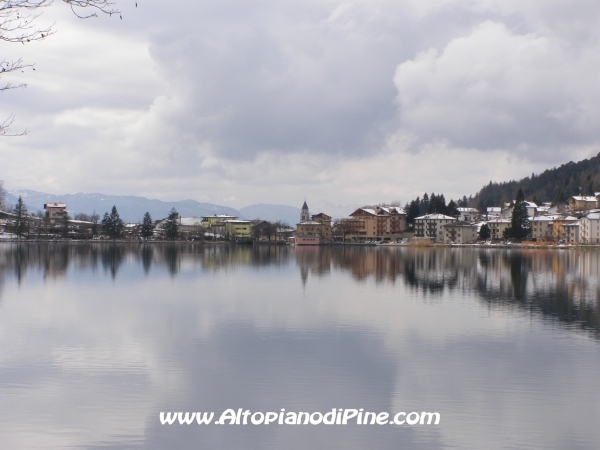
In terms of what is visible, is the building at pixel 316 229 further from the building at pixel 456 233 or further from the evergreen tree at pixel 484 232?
the evergreen tree at pixel 484 232

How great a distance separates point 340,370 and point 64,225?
109360 mm

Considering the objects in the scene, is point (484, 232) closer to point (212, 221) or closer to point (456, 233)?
point (456, 233)

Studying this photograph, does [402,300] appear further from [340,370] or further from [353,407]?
[353,407]

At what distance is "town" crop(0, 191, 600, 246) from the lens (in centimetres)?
9869

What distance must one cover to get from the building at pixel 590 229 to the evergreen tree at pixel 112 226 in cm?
7135

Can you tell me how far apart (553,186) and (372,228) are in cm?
6408

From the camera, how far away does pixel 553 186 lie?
522ft

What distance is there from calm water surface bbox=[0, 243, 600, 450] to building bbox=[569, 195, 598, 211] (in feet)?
348

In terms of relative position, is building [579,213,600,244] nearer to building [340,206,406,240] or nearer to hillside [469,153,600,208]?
building [340,206,406,240]

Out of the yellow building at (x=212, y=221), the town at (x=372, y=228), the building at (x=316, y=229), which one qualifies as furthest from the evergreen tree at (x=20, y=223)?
the building at (x=316, y=229)

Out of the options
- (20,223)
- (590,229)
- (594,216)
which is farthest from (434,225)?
(20,223)

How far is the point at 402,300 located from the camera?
23.3m

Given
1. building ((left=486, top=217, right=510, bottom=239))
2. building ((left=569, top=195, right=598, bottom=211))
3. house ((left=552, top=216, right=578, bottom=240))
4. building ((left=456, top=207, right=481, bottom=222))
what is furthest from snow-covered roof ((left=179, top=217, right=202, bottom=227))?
building ((left=569, top=195, right=598, bottom=211))

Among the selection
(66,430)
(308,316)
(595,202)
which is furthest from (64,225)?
(66,430)
